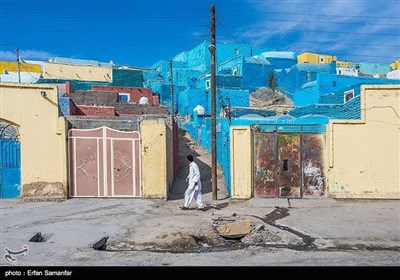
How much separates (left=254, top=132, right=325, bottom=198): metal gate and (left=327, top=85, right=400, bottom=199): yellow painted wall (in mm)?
516

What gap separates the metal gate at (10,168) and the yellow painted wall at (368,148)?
1119 centimetres

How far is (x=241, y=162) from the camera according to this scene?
12.8m

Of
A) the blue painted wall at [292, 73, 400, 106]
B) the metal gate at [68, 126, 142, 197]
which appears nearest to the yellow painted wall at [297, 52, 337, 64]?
the blue painted wall at [292, 73, 400, 106]

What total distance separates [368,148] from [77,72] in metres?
35.3

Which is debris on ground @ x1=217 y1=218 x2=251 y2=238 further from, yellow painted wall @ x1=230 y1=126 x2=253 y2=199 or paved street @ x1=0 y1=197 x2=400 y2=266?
yellow painted wall @ x1=230 y1=126 x2=253 y2=199

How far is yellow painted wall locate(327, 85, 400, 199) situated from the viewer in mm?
12664

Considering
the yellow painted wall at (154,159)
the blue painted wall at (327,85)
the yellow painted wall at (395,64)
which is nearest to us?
the yellow painted wall at (154,159)

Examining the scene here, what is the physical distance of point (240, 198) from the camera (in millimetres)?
12742

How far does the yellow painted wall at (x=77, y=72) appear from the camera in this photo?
132 ft

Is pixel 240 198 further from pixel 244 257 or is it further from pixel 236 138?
pixel 244 257

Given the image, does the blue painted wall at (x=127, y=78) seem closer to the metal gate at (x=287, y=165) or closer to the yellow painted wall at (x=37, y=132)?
the yellow painted wall at (x=37, y=132)

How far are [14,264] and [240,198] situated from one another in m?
8.25

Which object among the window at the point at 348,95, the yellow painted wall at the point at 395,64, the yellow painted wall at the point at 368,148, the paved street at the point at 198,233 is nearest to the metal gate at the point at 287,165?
the yellow painted wall at the point at 368,148
